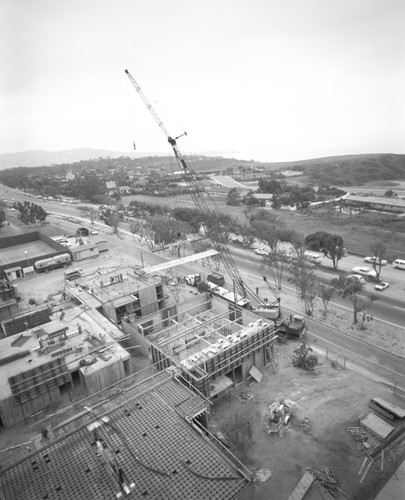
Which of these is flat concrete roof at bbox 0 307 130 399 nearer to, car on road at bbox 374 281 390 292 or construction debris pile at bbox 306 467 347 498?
construction debris pile at bbox 306 467 347 498

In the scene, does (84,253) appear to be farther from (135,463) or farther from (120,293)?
(135,463)

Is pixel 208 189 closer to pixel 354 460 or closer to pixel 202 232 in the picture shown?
pixel 202 232

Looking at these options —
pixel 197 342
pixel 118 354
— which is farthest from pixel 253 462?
pixel 118 354

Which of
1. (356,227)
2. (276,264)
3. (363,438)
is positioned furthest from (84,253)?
(356,227)

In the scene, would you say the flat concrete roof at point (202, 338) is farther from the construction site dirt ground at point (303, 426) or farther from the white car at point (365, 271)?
the white car at point (365, 271)

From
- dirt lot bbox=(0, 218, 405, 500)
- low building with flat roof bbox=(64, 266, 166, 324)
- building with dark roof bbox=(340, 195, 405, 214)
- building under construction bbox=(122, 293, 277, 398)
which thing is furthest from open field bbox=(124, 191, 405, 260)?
low building with flat roof bbox=(64, 266, 166, 324)

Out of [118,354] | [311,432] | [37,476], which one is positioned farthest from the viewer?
[118,354]
